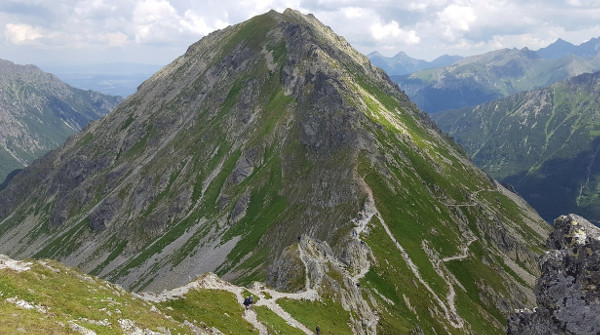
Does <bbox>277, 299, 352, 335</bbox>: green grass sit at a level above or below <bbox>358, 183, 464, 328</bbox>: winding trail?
above

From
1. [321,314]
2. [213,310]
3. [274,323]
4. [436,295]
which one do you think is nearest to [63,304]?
[213,310]

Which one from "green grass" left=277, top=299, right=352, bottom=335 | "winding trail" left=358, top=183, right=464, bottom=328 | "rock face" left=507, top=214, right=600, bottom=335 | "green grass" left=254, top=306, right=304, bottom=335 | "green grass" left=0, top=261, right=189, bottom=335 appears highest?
"green grass" left=0, top=261, right=189, bottom=335

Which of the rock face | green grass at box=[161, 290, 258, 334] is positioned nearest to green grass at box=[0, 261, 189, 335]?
green grass at box=[161, 290, 258, 334]

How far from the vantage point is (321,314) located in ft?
232

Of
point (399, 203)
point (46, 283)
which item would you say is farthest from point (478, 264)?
point (46, 283)

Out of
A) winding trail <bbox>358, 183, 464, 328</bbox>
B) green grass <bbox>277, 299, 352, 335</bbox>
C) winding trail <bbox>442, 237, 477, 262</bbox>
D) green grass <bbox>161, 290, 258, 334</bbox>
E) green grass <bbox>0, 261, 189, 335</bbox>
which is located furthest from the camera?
winding trail <bbox>442, 237, 477, 262</bbox>

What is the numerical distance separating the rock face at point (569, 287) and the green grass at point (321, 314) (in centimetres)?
2932

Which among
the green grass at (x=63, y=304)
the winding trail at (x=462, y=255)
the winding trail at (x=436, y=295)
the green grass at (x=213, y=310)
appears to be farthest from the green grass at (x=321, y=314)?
the winding trail at (x=462, y=255)

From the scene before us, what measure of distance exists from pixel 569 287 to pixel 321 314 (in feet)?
134

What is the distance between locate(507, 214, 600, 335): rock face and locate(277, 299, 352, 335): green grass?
29.3 meters

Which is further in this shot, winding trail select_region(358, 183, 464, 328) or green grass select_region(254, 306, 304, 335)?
winding trail select_region(358, 183, 464, 328)

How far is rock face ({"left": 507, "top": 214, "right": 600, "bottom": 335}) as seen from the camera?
3916cm

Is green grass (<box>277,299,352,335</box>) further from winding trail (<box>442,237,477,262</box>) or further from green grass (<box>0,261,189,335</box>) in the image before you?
winding trail (<box>442,237,477,262</box>)

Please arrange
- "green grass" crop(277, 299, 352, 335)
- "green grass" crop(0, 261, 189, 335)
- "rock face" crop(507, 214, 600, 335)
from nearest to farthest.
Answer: "green grass" crop(0, 261, 189, 335), "rock face" crop(507, 214, 600, 335), "green grass" crop(277, 299, 352, 335)
